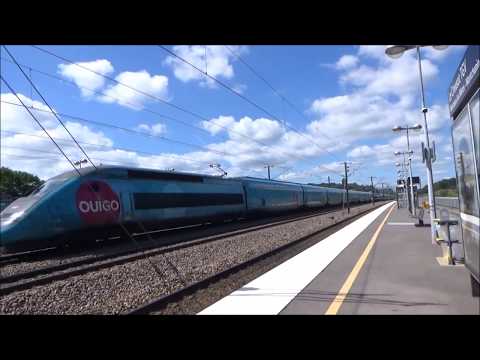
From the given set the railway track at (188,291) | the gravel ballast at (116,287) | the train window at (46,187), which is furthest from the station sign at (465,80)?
the train window at (46,187)

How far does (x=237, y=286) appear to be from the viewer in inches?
311

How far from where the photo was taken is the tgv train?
42.9ft

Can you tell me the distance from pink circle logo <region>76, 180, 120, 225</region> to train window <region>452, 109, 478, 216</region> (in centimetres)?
1210

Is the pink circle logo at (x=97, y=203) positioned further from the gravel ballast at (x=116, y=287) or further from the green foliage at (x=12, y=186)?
the gravel ballast at (x=116, y=287)

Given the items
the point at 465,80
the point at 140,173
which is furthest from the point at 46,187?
the point at 465,80

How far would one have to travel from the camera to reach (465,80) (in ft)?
15.6

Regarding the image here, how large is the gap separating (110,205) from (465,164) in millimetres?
13635

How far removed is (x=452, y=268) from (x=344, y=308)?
353 cm

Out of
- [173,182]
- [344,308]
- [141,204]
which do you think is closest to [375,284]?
[344,308]

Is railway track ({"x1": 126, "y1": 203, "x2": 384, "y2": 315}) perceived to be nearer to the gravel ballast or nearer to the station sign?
the gravel ballast

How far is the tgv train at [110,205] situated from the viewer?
515 inches

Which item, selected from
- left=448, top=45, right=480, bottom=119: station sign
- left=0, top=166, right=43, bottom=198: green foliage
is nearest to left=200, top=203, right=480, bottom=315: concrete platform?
left=448, top=45, right=480, bottom=119: station sign
